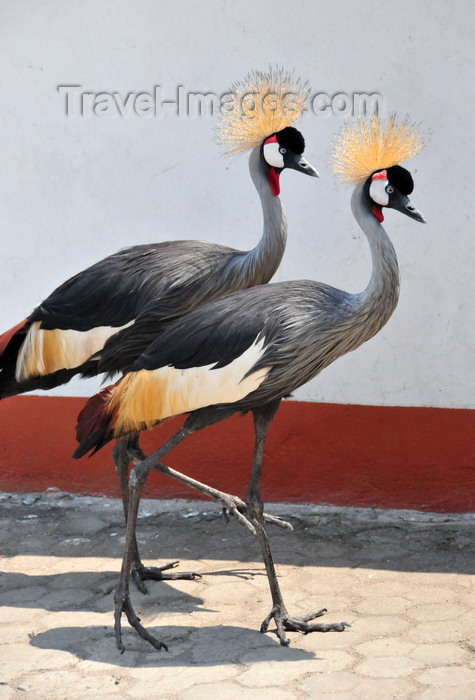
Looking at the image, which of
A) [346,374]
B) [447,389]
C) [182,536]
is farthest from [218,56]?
[182,536]

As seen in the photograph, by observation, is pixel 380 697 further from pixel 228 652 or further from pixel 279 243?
pixel 279 243

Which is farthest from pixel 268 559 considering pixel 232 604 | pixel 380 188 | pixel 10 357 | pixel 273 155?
pixel 273 155

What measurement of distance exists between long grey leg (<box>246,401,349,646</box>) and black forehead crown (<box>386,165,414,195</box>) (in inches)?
38.4

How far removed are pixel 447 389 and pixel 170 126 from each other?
1.93 m

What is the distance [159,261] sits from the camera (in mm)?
4238

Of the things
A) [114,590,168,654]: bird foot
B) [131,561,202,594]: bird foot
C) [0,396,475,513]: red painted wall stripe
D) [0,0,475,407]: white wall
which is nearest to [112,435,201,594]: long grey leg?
[131,561,202,594]: bird foot

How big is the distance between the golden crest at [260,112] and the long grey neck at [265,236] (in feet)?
0.25

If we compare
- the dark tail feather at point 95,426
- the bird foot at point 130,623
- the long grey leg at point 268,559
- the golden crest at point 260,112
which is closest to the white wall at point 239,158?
the golden crest at point 260,112

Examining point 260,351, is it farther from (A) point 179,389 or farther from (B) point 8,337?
(B) point 8,337

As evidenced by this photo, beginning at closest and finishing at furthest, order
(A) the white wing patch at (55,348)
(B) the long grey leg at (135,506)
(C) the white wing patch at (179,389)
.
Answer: (C) the white wing patch at (179,389) < (B) the long grey leg at (135,506) < (A) the white wing patch at (55,348)

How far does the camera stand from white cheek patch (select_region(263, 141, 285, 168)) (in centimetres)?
420

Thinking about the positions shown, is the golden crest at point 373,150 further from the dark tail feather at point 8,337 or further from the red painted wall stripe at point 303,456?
the dark tail feather at point 8,337

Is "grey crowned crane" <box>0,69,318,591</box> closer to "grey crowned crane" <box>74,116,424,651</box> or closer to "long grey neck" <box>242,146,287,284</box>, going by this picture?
"long grey neck" <box>242,146,287,284</box>

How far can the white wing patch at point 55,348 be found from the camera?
4.23 m
